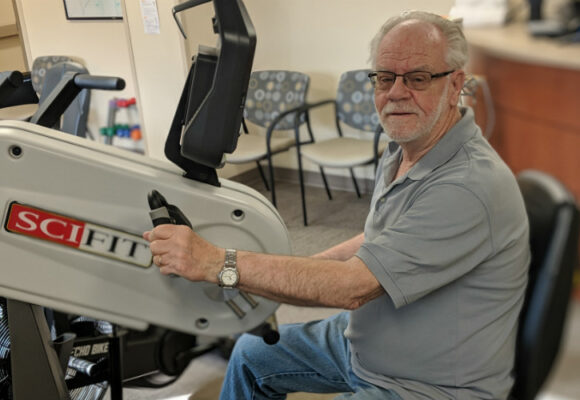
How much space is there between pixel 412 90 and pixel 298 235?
94.2 inches

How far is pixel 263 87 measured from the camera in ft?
13.0

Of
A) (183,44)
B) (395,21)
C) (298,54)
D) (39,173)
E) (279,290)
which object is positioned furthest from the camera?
(298,54)

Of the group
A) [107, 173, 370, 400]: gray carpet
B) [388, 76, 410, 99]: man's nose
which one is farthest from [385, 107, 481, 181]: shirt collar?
[107, 173, 370, 400]: gray carpet

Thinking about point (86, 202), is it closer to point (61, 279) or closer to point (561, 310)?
point (61, 279)

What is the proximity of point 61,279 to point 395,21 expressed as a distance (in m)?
0.78

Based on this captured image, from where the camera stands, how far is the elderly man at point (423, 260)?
115cm

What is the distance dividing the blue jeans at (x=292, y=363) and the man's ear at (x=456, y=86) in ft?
1.96

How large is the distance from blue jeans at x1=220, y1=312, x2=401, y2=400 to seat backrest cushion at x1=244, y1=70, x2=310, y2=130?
95.7 inches

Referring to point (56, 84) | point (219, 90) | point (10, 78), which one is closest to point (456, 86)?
point (219, 90)

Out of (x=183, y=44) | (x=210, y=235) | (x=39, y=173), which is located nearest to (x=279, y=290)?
(x=210, y=235)

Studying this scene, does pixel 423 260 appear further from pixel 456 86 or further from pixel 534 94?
pixel 534 94

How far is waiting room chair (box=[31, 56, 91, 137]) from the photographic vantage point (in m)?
1.73

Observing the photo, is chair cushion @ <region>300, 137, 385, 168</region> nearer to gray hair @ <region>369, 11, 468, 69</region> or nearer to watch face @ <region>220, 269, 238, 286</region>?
gray hair @ <region>369, 11, 468, 69</region>

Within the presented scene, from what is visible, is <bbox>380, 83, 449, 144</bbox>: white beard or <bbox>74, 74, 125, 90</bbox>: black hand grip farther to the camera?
<bbox>74, 74, 125, 90</bbox>: black hand grip
